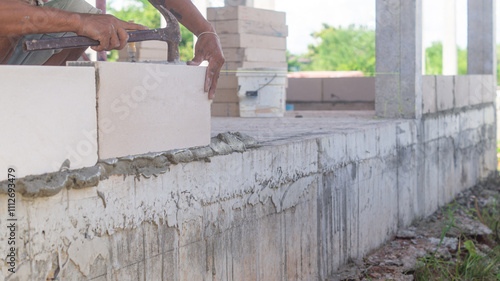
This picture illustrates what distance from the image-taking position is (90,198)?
241cm

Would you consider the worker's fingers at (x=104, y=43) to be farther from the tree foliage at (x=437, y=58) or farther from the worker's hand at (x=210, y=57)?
the tree foliage at (x=437, y=58)

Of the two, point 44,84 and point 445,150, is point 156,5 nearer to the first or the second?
point 44,84

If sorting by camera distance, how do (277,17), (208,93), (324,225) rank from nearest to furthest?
(208,93), (324,225), (277,17)

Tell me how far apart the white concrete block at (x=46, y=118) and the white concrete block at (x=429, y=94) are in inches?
188

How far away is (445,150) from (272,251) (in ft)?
13.4

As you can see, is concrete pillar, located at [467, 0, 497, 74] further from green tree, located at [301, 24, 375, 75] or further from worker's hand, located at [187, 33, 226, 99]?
green tree, located at [301, 24, 375, 75]

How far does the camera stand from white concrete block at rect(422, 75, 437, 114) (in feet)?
21.6

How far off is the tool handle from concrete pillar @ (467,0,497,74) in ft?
24.0

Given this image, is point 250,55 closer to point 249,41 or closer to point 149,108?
point 249,41

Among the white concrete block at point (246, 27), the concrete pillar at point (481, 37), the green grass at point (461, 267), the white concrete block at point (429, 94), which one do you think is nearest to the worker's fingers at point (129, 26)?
the green grass at point (461, 267)

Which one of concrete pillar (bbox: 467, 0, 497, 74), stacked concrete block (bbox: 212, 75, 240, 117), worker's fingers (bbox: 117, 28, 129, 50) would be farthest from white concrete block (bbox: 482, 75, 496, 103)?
worker's fingers (bbox: 117, 28, 129, 50)

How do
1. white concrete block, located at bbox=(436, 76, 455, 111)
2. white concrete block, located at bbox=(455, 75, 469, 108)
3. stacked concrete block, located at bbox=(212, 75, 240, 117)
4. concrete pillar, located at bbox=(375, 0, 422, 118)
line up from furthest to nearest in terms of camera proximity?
white concrete block, located at bbox=(455, 75, 469, 108) < stacked concrete block, located at bbox=(212, 75, 240, 117) < white concrete block, located at bbox=(436, 76, 455, 111) < concrete pillar, located at bbox=(375, 0, 422, 118)

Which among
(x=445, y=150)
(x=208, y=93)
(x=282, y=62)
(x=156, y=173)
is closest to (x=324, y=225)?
(x=208, y=93)

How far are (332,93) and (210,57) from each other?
7.00 m
